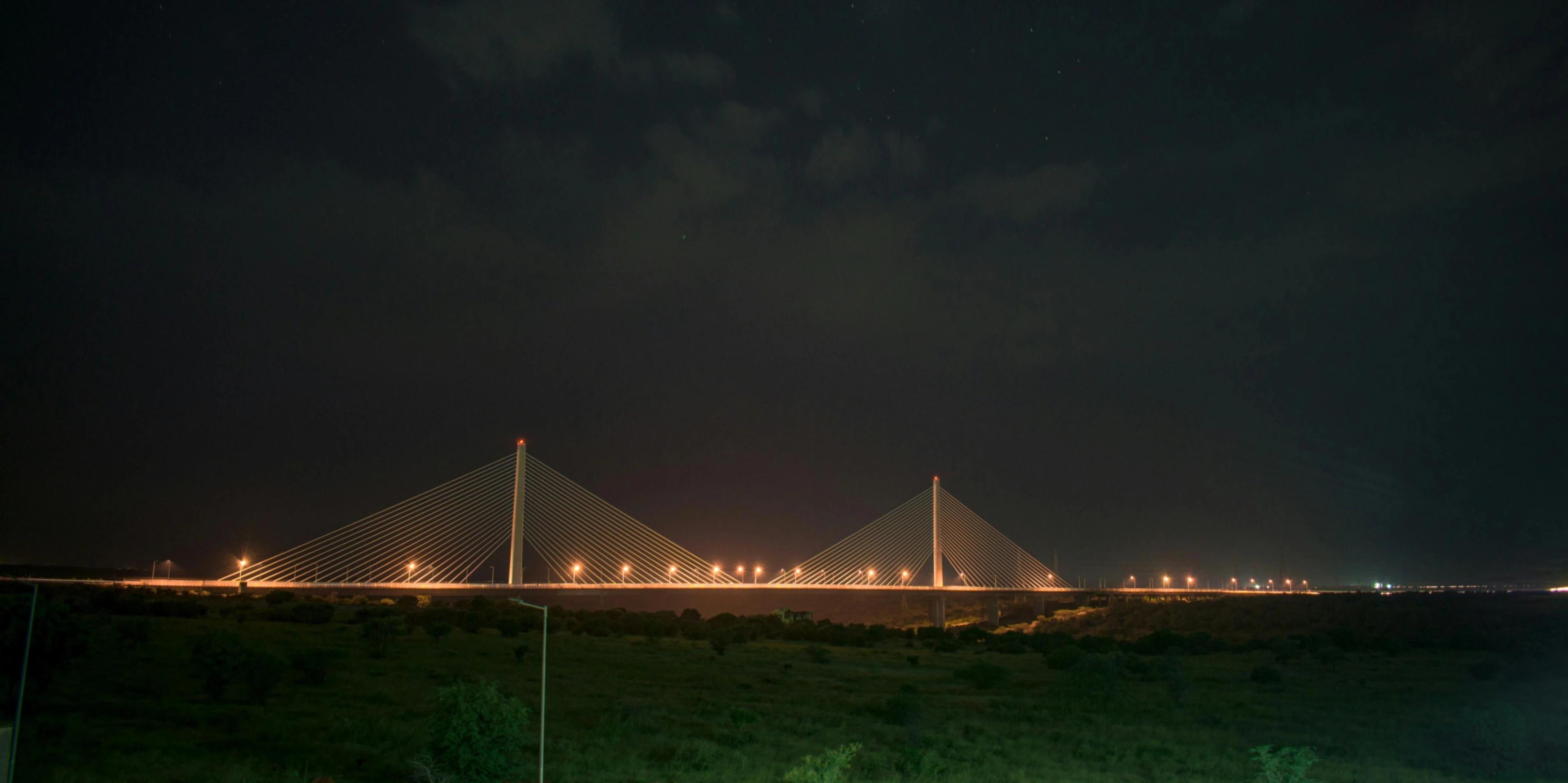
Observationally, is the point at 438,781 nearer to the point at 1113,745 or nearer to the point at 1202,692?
the point at 1113,745

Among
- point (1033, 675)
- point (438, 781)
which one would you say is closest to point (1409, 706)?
point (1033, 675)

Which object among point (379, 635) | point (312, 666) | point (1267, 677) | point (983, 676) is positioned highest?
point (379, 635)

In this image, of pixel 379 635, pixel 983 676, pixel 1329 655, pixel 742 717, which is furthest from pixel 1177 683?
pixel 379 635

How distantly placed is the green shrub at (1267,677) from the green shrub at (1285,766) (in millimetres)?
15467

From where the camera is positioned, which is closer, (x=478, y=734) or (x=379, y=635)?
(x=478, y=734)

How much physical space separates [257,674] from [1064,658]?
1134 inches

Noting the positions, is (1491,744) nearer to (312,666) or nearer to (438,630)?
(312,666)

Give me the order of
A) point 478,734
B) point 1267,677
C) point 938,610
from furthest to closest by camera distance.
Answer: point 938,610 → point 1267,677 → point 478,734

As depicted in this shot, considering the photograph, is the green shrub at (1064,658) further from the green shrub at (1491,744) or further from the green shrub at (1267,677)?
the green shrub at (1491,744)

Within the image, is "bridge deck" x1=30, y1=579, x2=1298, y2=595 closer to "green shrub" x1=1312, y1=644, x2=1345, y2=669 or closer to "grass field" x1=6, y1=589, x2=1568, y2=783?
"grass field" x1=6, y1=589, x2=1568, y2=783

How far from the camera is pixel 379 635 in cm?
3350

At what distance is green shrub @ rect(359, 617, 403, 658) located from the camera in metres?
31.5

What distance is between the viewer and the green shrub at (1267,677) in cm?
3167

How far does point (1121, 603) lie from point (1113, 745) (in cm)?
6925
